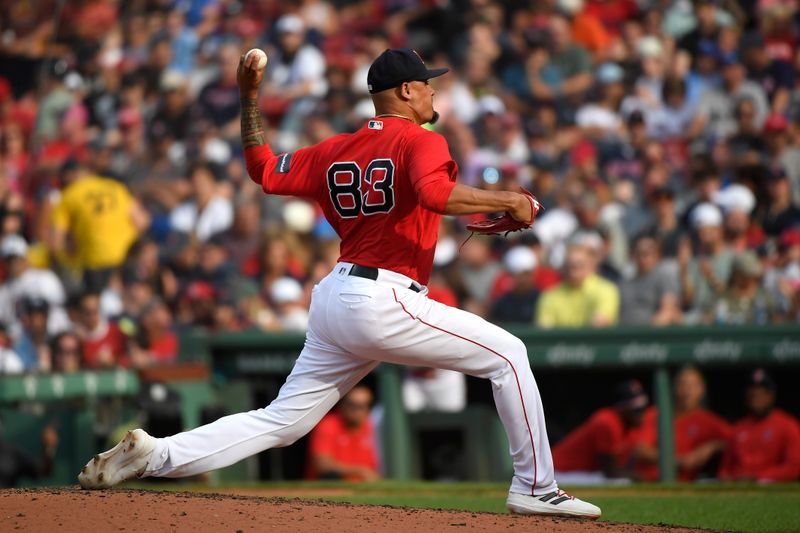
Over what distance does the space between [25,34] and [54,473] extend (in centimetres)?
748

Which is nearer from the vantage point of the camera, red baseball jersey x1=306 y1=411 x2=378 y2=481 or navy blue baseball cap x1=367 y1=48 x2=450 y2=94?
navy blue baseball cap x1=367 y1=48 x2=450 y2=94

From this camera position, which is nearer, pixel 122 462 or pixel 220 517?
pixel 220 517

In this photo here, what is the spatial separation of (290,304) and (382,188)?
16.4ft

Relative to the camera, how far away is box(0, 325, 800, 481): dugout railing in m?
7.86

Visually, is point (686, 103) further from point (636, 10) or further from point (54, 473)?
point (54, 473)

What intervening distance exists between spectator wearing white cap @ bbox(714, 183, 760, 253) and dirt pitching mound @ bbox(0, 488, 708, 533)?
4.66 m

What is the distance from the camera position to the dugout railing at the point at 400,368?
7.86 meters

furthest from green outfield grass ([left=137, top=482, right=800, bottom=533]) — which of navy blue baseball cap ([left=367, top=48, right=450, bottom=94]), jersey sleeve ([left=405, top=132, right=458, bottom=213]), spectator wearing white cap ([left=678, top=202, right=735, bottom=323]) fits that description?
navy blue baseball cap ([left=367, top=48, right=450, bottom=94])

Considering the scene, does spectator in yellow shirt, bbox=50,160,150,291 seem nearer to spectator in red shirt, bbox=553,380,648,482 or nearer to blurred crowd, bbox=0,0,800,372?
blurred crowd, bbox=0,0,800,372

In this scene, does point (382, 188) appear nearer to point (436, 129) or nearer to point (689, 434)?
point (689, 434)

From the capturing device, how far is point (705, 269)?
29.0ft

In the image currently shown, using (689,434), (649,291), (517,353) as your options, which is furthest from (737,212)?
(517,353)

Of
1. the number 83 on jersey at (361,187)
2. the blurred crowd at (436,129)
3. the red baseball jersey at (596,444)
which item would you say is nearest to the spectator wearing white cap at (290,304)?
the blurred crowd at (436,129)

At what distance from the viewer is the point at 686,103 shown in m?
10.8
